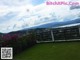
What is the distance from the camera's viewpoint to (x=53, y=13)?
22.8 ft

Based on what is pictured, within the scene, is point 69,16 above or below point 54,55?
above

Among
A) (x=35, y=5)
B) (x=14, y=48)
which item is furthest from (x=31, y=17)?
(x=14, y=48)

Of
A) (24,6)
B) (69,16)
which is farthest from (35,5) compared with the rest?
(69,16)

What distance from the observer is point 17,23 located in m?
6.98

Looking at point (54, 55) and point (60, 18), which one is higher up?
point (60, 18)

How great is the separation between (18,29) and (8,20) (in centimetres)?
26

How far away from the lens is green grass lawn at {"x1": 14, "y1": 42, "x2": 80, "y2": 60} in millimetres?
6895

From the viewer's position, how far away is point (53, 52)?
692 cm

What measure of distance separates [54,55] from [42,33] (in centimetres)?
53

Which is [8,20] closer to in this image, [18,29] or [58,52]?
[18,29]

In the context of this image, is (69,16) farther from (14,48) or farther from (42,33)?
(14,48)

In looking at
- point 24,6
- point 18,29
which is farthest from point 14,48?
point 24,6

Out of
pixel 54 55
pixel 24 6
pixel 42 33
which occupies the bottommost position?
pixel 54 55

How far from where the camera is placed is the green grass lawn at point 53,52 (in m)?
6.89
